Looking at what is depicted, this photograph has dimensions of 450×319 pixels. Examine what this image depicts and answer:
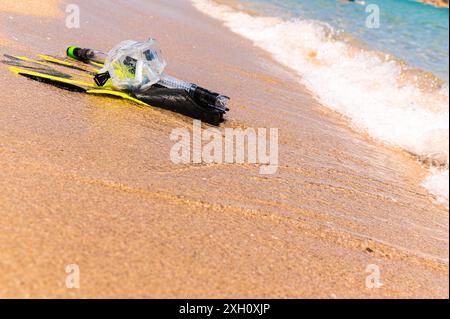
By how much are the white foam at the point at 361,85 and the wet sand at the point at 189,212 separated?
866mm

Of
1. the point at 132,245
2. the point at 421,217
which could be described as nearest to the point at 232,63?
the point at 421,217

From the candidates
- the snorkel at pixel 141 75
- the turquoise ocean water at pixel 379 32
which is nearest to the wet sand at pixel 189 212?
the snorkel at pixel 141 75

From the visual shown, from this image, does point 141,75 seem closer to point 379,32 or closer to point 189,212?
point 189,212

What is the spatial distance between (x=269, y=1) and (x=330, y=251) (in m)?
19.8

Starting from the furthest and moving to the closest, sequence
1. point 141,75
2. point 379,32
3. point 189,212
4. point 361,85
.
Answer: point 379,32
point 361,85
point 141,75
point 189,212

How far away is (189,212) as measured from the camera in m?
3.33

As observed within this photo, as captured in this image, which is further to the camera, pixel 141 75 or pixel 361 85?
pixel 361 85

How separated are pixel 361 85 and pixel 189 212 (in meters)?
7.51

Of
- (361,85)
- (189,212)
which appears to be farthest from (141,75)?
(361,85)

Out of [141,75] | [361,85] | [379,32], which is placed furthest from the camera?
[379,32]

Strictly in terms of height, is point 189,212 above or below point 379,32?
below

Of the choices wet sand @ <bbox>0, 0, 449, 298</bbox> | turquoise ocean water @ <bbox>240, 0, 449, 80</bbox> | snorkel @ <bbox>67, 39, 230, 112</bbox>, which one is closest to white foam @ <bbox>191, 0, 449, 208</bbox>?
wet sand @ <bbox>0, 0, 449, 298</bbox>
